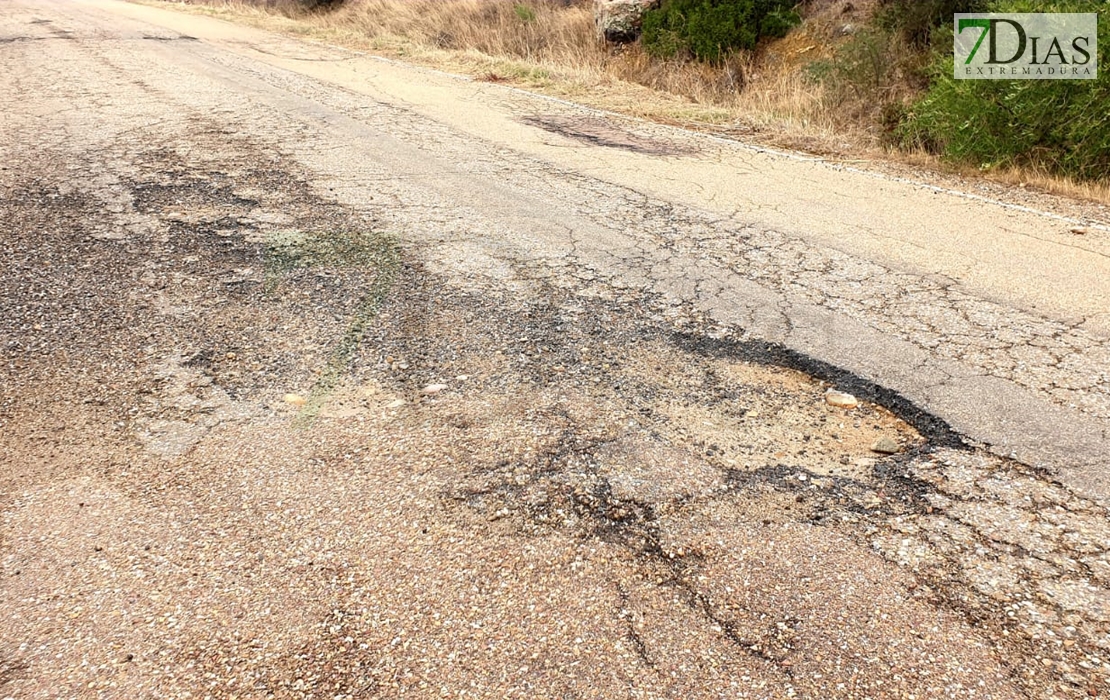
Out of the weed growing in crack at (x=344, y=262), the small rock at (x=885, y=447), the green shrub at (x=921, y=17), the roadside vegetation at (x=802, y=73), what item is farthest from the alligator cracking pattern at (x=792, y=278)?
the green shrub at (x=921, y=17)

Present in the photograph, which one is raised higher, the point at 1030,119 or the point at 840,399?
the point at 1030,119

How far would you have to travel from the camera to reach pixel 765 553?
231 centimetres

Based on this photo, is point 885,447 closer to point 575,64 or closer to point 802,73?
point 802,73

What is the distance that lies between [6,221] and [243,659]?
4129mm

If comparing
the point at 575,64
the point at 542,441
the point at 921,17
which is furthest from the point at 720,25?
the point at 542,441

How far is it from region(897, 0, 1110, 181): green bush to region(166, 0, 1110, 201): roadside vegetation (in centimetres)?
1

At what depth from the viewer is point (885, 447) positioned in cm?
285

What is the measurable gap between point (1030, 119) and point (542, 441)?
5.85 m

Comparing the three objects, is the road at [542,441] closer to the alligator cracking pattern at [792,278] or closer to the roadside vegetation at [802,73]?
the alligator cracking pattern at [792,278]

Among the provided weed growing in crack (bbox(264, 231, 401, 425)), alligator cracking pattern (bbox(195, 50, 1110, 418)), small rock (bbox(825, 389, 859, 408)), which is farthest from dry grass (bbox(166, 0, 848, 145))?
small rock (bbox(825, 389, 859, 408))

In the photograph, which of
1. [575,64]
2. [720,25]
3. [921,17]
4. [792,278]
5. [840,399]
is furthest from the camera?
[575,64]

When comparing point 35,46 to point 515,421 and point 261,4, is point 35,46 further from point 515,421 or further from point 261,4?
point 515,421

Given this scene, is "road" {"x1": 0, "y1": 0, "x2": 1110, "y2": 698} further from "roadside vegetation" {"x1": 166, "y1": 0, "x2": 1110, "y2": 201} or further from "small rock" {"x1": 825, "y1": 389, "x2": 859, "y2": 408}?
"roadside vegetation" {"x1": 166, "y1": 0, "x2": 1110, "y2": 201}

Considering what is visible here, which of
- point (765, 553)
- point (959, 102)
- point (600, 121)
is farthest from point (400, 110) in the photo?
point (765, 553)
